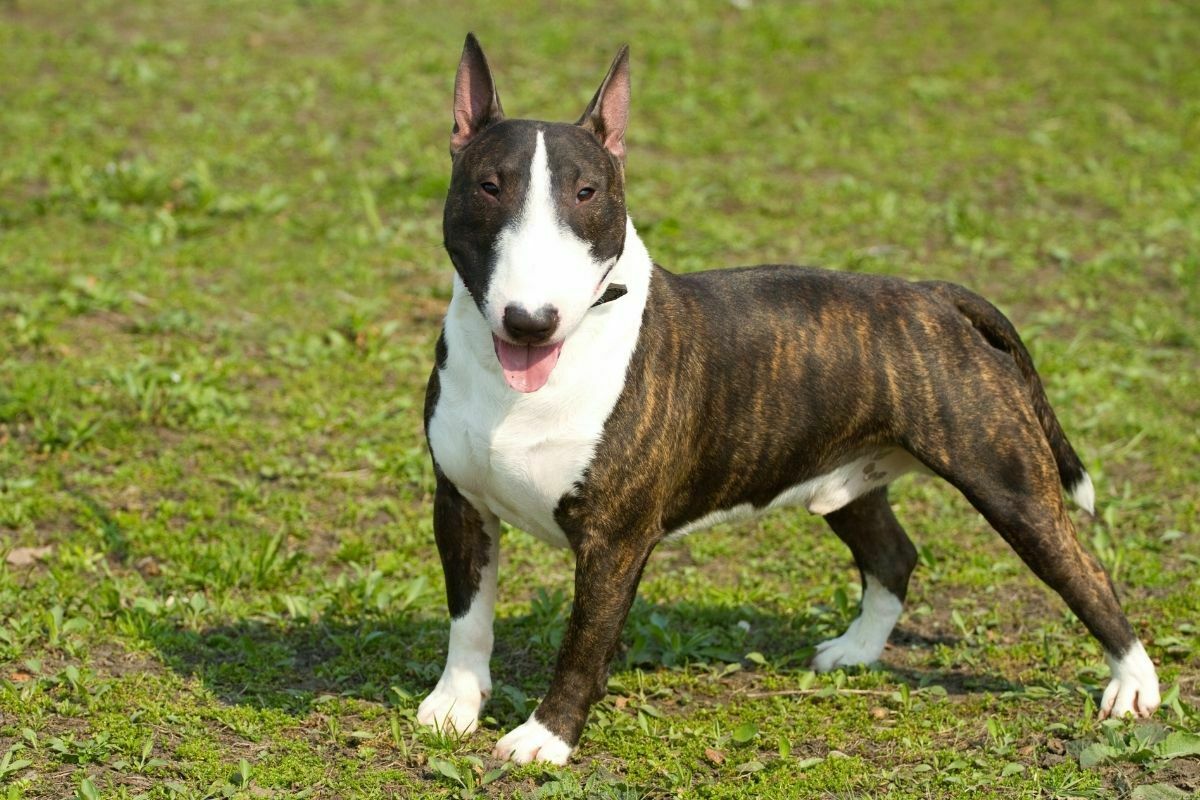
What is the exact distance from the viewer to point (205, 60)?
12.5 metres

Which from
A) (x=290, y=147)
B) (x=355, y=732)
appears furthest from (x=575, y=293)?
(x=290, y=147)

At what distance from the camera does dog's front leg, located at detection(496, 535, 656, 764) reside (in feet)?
15.8

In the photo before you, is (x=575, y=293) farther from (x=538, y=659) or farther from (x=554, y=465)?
(x=538, y=659)

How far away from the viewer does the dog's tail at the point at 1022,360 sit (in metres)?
5.42

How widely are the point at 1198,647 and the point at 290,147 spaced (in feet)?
24.4

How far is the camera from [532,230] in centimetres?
431

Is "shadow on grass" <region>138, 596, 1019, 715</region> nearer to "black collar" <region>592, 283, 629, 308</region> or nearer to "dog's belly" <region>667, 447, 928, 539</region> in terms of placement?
"dog's belly" <region>667, 447, 928, 539</region>

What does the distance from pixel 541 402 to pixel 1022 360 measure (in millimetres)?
1914

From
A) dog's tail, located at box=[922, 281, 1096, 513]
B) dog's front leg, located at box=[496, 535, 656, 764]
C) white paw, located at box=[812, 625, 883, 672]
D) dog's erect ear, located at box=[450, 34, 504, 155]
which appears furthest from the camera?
white paw, located at box=[812, 625, 883, 672]

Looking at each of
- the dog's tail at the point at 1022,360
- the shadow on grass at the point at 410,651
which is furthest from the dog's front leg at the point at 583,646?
the dog's tail at the point at 1022,360

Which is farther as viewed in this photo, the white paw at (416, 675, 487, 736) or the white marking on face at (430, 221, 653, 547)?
the white paw at (416, 675, 487, 736)

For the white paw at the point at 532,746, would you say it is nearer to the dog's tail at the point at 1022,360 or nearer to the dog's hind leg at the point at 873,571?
the dog's hind leg at the point at 873,571

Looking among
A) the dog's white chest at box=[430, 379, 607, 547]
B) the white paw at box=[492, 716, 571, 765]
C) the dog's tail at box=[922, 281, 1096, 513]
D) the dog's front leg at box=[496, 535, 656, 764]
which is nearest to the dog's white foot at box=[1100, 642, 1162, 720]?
the dog's tail at box=[922, 281, 1096, 513]

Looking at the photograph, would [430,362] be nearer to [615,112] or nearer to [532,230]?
[615,112]
